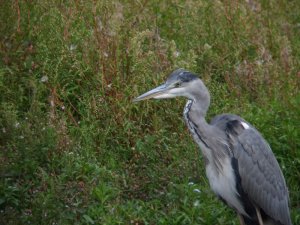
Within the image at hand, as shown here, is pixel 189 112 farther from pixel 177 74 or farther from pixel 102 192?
pixel 102 192

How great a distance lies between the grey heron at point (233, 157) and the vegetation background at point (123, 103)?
0.93 ft

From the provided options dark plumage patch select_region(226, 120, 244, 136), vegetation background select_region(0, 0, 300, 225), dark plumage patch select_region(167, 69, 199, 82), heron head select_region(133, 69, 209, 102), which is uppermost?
dark plumage patch select_region(167, 69, 199, 82)

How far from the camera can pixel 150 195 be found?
21.7 feet

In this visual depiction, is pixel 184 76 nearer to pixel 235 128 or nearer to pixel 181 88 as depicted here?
pixel 181 88

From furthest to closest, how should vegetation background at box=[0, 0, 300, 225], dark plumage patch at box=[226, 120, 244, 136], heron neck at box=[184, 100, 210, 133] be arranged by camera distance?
vegetation background at box=[0, 0, 300, 225] → dark plumage patch at box=[226, 120, 244, 136] → heron neck at box=[184, 100, 210, 133]

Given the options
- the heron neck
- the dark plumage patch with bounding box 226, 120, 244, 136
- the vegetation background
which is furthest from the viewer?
the vegetation background

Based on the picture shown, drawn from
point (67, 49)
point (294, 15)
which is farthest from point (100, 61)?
point (294, 15)

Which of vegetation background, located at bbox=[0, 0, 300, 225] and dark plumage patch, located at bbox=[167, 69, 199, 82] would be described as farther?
vegetation background, located at bbox=[0, 0, 300, 225]

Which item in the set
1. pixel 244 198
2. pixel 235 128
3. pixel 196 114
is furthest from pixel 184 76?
pixel 244 198

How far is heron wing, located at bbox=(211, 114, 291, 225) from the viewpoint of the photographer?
6000 mm

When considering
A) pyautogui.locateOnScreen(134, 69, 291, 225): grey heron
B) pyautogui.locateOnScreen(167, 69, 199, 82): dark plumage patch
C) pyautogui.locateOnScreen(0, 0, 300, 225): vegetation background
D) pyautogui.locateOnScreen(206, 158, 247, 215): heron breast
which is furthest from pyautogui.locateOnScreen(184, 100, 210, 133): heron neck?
→ pyautogui.locateOnScreen(0, 0, 300, 225): vegetation background

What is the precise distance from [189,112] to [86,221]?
39.3 inches

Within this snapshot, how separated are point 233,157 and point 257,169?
0.18 m

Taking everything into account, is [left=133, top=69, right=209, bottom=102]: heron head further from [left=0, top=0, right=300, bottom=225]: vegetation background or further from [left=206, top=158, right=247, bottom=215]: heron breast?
[left=0, top=0, right=300, bottom=225]: vegetation background
